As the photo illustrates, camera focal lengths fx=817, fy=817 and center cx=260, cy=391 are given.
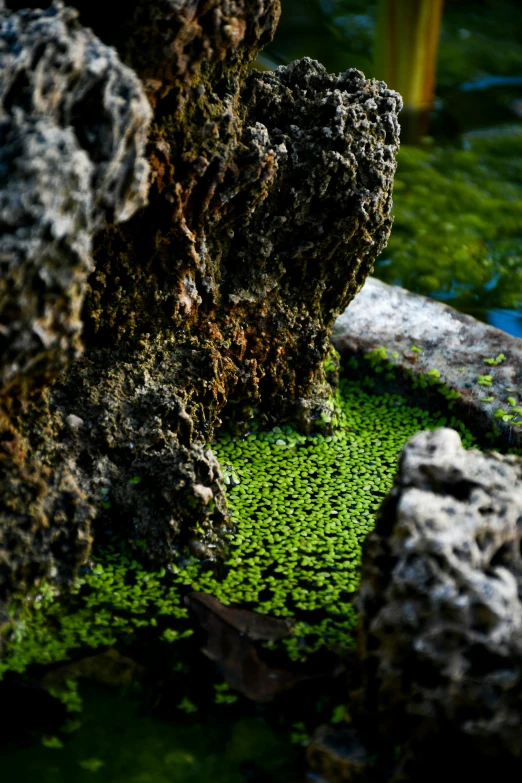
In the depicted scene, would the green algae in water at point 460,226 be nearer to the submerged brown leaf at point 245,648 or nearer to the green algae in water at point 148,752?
the submerged brown leaf at point 245,648

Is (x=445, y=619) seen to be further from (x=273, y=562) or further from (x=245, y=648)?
(x=273, y=562)

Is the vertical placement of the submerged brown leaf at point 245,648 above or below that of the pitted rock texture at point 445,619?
below

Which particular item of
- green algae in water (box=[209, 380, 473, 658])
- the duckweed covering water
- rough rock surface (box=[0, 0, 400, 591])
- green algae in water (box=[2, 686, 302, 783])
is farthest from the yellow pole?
green algae in water (box=[2, 686, 302, 783])

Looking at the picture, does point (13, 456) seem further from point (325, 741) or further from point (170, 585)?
point (325, 741)

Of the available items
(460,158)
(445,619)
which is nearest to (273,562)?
(445,619)

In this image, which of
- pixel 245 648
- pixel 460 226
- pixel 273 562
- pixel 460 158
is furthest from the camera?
pixel 460 158

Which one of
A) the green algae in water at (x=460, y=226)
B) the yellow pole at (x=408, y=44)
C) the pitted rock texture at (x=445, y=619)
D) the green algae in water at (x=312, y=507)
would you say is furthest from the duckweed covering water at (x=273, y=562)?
the yellow pole at (x=408, y=44)
